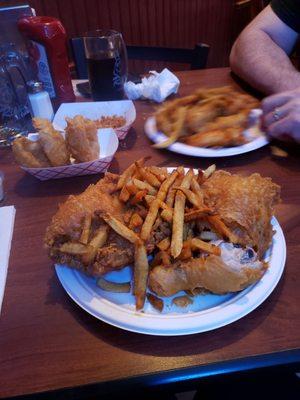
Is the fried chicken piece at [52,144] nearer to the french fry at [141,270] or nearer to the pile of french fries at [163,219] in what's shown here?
the pile of french fries at [163,219]

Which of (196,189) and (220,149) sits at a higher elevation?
(196,189)

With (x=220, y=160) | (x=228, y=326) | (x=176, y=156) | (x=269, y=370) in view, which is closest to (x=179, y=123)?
(x=176, y=156)

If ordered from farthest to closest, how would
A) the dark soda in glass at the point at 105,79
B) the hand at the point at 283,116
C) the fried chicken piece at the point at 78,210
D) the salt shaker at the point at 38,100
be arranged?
Result: the dark soda in glass at the point at 105,79 < the salt shaker at the point at 38,100 < the hand at the point at 283,116 < the fried chicken piece at the point at 78,210

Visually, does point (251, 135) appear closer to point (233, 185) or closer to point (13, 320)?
point (233, 185)

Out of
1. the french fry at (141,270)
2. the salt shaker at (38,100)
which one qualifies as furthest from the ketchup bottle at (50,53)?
the french fry at (141,270)

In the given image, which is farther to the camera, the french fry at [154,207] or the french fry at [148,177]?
the french fry at [148,177]

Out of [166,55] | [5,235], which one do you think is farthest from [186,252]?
[166,55]

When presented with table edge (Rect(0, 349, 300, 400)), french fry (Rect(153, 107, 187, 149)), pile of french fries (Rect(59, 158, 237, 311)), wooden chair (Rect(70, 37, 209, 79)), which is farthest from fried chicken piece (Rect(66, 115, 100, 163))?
wooden chair (Rect(70, 37, 209, 79))

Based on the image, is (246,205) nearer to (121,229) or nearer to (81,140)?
(121,229)
